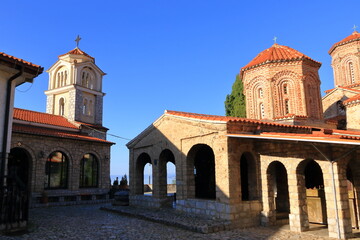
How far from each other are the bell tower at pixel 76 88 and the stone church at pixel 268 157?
11.4 m

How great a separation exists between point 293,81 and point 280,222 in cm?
1017

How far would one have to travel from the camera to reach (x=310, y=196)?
34.5ft

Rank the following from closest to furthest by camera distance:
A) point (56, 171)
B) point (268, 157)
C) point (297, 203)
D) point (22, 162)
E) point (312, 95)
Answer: point (297, 203), point (268, 157), point (22, 162), point (56, 171), point (312, 95)

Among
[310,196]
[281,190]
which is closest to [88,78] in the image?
[281,190]

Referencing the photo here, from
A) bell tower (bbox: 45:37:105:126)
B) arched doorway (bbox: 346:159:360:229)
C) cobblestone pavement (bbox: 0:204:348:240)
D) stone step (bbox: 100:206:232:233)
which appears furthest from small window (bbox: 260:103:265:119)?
bell tower (bbox: 45:37:105:126)

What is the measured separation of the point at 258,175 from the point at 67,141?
12.8 metres

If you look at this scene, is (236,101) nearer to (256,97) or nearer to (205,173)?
(256,97)

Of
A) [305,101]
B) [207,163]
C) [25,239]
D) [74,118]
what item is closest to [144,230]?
[25,239]

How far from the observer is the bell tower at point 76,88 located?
977 inches

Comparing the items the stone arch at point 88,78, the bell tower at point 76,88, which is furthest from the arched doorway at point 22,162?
the stone arch at point 88,78

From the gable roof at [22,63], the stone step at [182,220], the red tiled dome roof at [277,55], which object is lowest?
the stone step at [182,220]

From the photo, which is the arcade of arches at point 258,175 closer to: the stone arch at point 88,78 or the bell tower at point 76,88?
the bell tower at point 76,88

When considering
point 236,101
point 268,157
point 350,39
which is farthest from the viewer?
point 236,101

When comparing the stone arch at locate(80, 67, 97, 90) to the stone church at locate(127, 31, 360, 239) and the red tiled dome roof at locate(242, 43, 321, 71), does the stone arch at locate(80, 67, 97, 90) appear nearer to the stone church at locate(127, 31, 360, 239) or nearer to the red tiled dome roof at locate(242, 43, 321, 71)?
the stone church at locate(127, 31, 360, 239)
